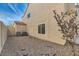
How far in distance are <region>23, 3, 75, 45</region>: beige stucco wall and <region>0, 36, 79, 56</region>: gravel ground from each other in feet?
0.30

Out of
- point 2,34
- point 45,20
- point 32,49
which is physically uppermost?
point 45,20

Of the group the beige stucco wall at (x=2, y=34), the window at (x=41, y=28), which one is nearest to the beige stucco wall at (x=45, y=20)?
the window at (x=41, y=28)

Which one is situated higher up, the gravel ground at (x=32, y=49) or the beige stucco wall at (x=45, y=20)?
the beige stucco wall at (x=45, y=20)

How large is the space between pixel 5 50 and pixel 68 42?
833 mm

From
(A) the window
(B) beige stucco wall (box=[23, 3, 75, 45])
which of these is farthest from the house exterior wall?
(A) the window

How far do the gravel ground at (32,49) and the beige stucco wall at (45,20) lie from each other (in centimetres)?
9

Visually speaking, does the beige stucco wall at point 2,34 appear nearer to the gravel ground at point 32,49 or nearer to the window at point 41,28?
the gravel ground at point 32,49

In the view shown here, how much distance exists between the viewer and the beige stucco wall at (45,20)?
92.3 inches

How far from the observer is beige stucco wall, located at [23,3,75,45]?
2344 mm

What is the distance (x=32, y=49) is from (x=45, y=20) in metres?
0.42

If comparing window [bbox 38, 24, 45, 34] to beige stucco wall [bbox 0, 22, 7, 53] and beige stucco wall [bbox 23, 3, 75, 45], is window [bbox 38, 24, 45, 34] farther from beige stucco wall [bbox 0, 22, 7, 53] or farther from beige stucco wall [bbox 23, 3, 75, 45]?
beige stucco wall [bbox 0, 22, 7, 53]

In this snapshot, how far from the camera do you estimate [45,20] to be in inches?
93.6

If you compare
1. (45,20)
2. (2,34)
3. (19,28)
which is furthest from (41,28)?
(2,34)

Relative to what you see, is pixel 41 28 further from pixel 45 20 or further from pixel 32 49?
pixel 32 49
